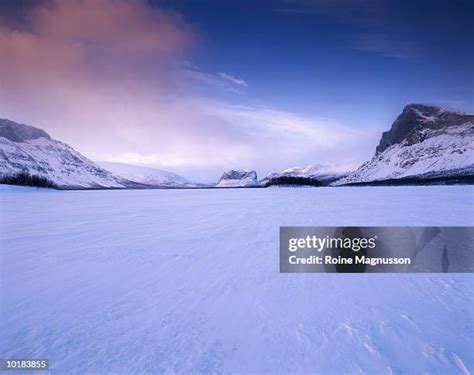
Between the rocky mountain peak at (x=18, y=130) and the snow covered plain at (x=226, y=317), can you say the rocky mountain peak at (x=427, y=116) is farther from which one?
the rocky mountain peak at (x=18, y=130)

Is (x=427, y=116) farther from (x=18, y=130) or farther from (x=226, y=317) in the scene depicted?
(x=18, y=130)

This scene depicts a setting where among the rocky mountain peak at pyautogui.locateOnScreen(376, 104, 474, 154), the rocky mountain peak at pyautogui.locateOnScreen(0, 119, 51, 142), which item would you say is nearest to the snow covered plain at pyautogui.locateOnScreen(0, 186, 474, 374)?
the rocky mountain peak at pyautogui.locateOnScreen(0, 119, 51, 142)

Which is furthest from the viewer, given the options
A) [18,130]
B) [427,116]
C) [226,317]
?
[427,116]

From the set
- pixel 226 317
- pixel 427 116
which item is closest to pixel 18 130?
pixel 226 317

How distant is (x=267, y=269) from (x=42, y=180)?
227 ft

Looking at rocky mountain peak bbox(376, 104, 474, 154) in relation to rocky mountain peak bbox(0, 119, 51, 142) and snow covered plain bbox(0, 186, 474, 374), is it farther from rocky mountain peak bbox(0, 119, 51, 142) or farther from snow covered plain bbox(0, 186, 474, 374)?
rocky mountain peak bbox(0, 119, 51, 142)

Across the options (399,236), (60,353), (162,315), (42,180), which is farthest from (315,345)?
(42,180)

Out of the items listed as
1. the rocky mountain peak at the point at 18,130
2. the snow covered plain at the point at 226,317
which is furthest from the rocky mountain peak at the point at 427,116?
the rocky mountain peak at the point at 18,130

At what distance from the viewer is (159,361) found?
2.17 m

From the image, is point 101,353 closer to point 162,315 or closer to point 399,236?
point 162,315

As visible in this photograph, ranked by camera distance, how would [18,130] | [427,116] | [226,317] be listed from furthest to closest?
1. [427,116]
2. [18,130]
3. [226,317]

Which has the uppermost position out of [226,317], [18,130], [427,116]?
[427,116]

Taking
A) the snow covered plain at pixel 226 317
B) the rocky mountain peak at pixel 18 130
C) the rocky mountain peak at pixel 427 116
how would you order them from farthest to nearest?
the rocky mountain peak at pixel 427 116, the rocky mountain peak at pixel 18 130, the snow covered plain at pixel 226 317

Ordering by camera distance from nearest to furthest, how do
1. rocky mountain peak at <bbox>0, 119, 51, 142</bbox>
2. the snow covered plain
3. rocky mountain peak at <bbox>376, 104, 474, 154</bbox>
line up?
1. the snow covered plain
2. rocky mountain peak at <bbox>0, 119, 51, 142</bbox>
3. rocky mountain peak at <bbox>376, 104, 474, 154</bbox>
